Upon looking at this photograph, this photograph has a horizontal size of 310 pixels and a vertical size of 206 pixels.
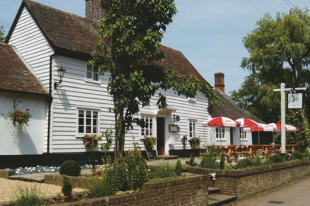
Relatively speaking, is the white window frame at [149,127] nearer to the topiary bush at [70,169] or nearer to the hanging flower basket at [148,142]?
the hanging flower basket at [148,142]

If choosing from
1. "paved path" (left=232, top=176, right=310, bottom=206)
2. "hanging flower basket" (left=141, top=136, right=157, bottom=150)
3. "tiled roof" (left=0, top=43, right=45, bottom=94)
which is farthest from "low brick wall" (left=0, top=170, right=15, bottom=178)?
"hanging flower basket" (left=141, top=136, right=157, bottom=150)

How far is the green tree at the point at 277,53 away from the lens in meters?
32.5

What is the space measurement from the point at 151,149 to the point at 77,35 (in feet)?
24.4

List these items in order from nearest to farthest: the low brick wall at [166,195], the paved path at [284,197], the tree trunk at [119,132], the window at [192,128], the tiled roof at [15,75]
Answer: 1. the low brick wall at [166,195]
2. the tree trunk at [119,132]
3. the paved path at [284,197]
4. the tiled roof at [15,75]
5. the window at [192,128]

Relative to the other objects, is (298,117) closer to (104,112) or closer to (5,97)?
(104,112)

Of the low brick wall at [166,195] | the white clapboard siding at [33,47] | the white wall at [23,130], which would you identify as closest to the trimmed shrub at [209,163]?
the low brick wall at [166,195]

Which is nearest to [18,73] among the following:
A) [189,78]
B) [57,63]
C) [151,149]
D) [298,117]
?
[57,63]

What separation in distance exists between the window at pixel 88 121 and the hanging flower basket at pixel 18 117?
8.70 feet

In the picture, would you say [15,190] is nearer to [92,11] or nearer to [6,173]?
[6,173]

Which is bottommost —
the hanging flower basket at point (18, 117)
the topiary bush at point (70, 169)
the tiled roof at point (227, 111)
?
the topiary bush at point (70, 169)

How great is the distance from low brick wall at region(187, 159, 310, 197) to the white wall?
7275 mm

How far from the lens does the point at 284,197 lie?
34.1 ft

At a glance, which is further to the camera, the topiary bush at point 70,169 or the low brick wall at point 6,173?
the low brick wall at point 6,173

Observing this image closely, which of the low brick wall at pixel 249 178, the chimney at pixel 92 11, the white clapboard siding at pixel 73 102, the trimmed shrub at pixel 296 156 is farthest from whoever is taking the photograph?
the chimney at pixel 92 11
